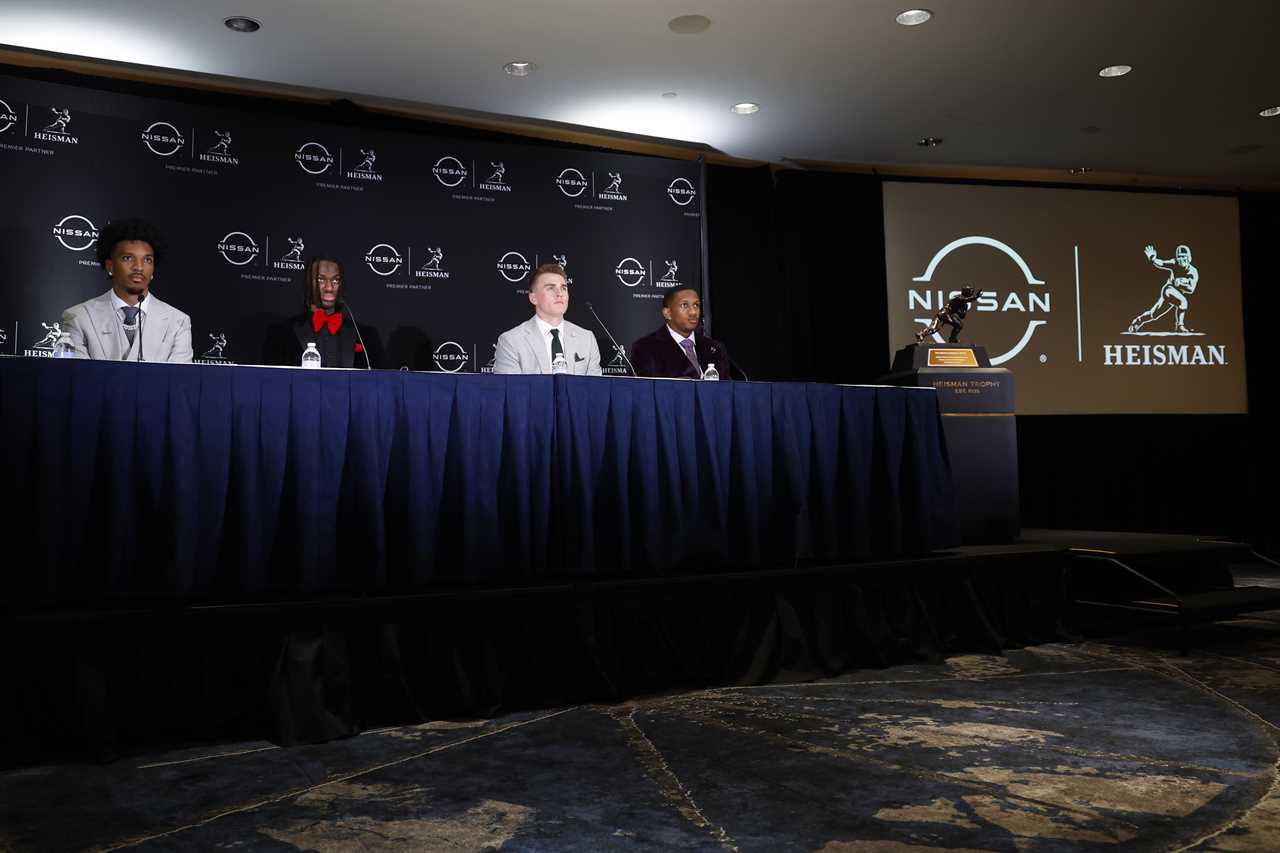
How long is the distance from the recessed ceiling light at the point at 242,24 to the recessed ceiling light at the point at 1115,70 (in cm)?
415

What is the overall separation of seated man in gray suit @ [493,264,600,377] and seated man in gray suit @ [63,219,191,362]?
4.43 ft

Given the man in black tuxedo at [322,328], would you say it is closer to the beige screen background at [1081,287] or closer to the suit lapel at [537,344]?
the suit lapel at [537,344]

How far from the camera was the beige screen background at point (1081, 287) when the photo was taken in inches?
251

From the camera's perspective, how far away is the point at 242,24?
424 cm

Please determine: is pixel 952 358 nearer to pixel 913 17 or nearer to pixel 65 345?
pixel 913 17

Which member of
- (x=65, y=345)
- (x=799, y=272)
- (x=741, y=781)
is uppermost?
(x=799, y=272)

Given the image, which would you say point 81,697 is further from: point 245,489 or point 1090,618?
point 1090,618

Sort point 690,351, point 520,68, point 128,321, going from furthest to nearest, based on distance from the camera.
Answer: point 520,68
point 690,351
point 128,321

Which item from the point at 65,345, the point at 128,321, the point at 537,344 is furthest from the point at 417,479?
the point at 128,321

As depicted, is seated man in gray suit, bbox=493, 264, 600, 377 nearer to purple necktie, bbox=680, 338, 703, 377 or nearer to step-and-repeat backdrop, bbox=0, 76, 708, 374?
purple necktie, bbox=680, 338, 703, 377

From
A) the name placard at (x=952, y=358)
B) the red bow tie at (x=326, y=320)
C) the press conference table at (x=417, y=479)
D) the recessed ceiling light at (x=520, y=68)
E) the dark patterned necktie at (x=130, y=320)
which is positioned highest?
the recessed ceiling light at (x=520, y=68)

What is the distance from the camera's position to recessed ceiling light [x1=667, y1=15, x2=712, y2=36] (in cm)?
423

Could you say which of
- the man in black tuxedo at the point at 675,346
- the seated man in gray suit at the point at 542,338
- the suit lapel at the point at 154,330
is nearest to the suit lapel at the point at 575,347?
the seated man in gray suit at the point at 542,338

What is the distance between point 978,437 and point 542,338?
201cm
